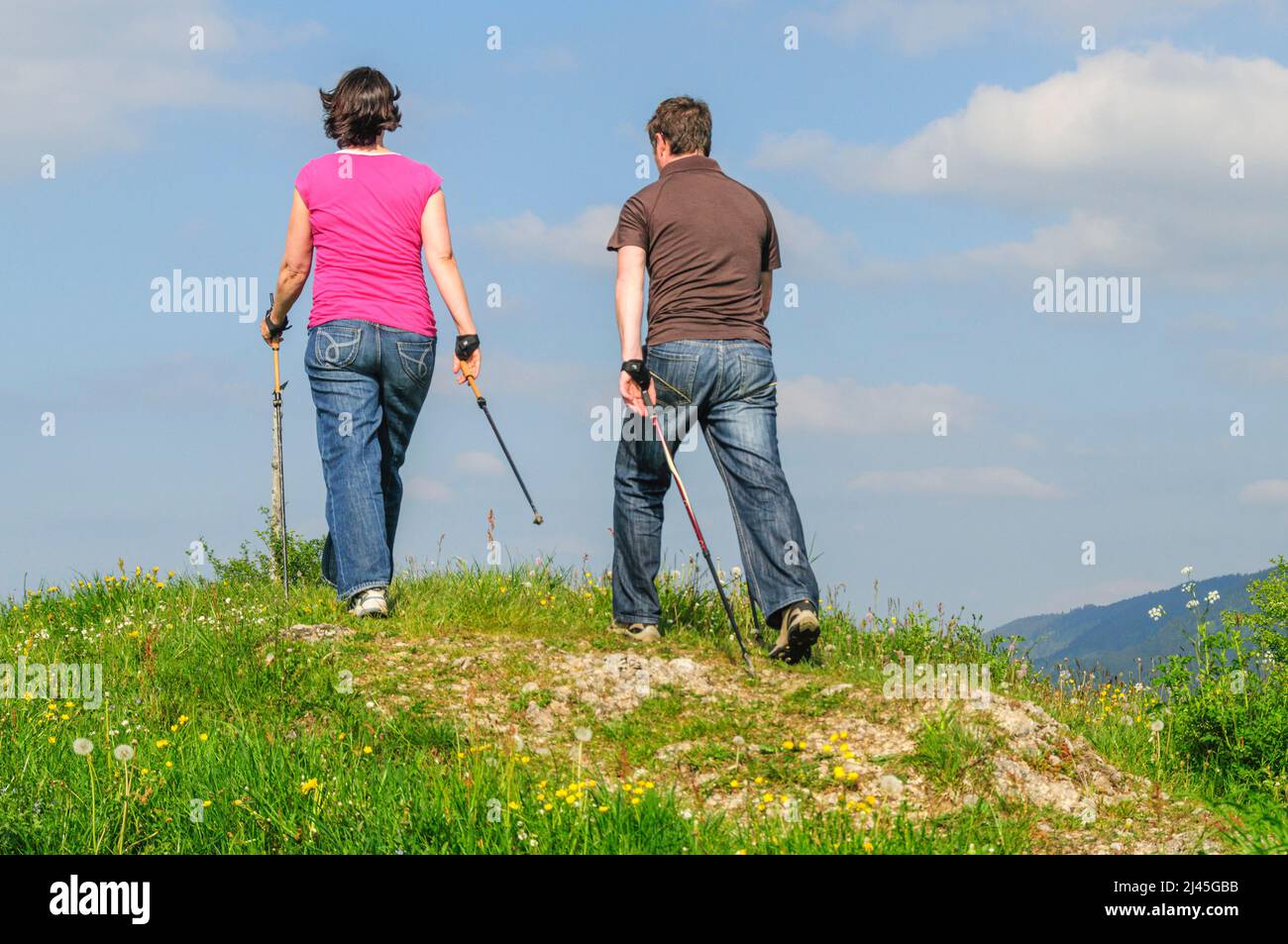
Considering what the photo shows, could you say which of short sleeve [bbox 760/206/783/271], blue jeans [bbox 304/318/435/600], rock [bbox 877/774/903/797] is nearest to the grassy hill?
rock [bbox 877/774/903/797]

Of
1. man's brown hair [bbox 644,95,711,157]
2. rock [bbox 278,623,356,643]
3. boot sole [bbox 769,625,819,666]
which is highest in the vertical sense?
man's brown hair [bbox 644,95,711,157]

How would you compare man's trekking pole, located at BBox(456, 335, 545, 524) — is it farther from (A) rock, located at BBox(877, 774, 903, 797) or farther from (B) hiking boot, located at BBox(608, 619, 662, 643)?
(A) rock, located at BBox(877, 774, 903, 797)

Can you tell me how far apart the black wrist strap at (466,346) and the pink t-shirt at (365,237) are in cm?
24

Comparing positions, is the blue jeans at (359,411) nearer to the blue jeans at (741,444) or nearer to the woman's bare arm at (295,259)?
the woman's bare arm at (295,259)

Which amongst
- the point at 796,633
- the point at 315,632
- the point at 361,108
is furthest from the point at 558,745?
the point at 361,108

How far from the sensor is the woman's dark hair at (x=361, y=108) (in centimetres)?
852

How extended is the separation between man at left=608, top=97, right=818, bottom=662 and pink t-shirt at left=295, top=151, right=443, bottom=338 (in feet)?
4.66

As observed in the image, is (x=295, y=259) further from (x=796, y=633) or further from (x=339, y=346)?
(x=796, y=633)

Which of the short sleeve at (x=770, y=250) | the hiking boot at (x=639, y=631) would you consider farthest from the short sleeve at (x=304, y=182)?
the hiking boot at (x=639, y=631)

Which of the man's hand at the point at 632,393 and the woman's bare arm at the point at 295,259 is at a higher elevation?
the woman's bare arm at the point at 295,259

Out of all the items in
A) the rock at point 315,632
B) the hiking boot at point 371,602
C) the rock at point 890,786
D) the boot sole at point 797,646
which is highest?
the hiking boot at point 371,602

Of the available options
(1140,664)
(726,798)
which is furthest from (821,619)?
(726,798)

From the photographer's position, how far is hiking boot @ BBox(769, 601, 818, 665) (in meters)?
7.78
